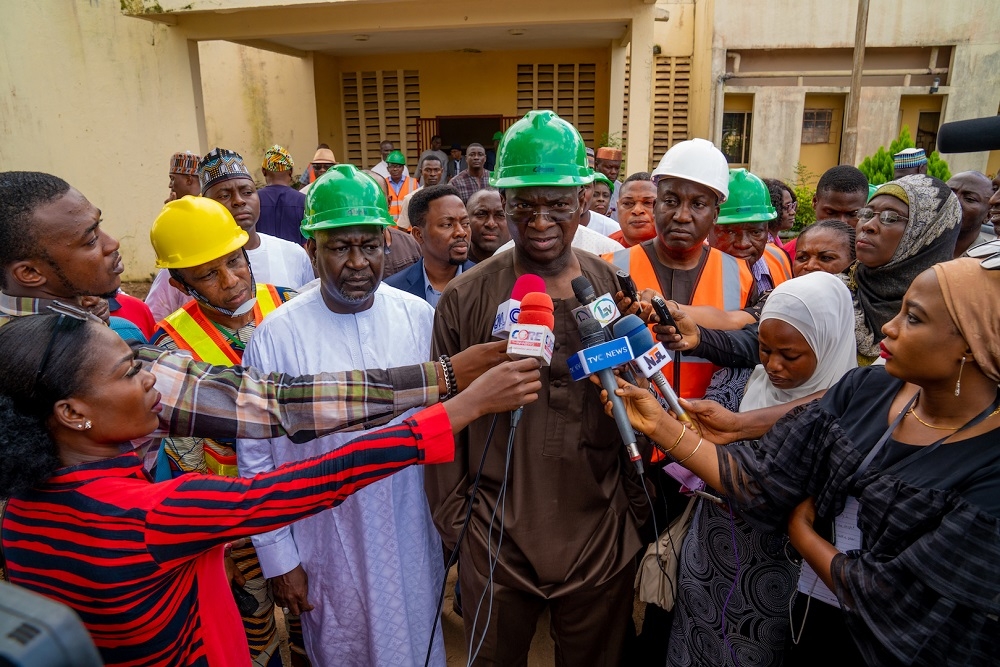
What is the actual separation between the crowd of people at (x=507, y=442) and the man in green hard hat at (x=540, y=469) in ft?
0.03

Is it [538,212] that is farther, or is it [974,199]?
[974,199]

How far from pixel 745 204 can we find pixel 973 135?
2.29 meters

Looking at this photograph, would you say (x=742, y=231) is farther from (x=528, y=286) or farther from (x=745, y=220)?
(x=528, y=286)

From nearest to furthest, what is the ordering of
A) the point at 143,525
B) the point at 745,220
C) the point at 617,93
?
the point at 143,525 → the point at 745,220 → the point at 617,93

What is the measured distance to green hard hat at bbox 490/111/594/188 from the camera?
7.08ft

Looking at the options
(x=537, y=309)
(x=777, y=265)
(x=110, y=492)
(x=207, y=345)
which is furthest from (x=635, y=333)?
(x=777, y=265)

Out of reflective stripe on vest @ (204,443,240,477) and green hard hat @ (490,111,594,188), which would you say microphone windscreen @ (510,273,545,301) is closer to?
green hard hat @ (490,111,594,188)

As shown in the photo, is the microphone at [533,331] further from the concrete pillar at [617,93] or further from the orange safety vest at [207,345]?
the concrete pillar at [617,93]

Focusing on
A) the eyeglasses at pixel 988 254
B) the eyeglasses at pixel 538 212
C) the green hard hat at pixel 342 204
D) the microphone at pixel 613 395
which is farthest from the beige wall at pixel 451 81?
the eyeglasses at pixel 988 254

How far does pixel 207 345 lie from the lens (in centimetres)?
273

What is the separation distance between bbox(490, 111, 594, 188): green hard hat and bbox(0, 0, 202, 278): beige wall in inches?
374

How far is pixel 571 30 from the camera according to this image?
33.8 ft

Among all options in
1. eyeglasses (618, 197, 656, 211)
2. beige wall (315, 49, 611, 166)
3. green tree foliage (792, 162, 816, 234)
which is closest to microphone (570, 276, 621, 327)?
eyeglasses (618, 197, 656, 211)

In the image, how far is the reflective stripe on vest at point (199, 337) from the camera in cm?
270
